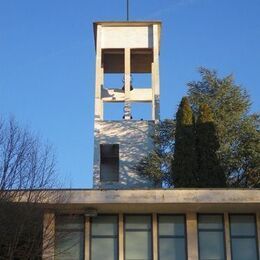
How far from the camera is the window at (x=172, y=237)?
70.5ft

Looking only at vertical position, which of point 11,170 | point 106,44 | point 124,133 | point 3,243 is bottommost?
point 3,243

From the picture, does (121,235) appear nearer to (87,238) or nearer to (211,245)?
(87,238)

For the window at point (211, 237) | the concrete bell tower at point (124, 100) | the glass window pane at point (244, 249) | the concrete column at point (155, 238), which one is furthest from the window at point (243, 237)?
the concrete bell tower at point (124, 100)

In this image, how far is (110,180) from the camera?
38.0m

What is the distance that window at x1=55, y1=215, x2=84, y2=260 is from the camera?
21453 mm

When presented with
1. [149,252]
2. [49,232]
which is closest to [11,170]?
[49,232]

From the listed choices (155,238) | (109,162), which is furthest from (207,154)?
(109,162)

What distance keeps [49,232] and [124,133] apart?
18.1 metres

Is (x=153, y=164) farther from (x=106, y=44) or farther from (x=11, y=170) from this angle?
(x=11, y=170)

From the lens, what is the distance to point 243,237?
21734 mm

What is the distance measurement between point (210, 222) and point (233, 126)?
1362 centimetres

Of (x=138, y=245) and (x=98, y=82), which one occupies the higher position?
(x=98, y=82)

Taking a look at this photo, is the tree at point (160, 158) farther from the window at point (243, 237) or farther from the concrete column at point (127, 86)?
the window at point (243, 237)

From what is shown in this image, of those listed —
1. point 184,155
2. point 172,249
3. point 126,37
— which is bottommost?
point 172,249
